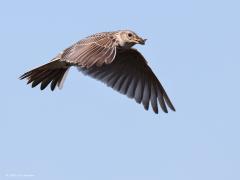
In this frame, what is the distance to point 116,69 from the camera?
16203mm

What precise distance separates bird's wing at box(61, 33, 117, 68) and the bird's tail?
2.70 ft

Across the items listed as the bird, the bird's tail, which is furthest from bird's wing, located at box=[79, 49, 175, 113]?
the bird's tail

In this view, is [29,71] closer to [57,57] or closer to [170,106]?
[57,57]

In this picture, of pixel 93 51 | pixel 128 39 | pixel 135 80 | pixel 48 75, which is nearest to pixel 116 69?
pixel 135 80

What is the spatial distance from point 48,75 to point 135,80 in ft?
6.20

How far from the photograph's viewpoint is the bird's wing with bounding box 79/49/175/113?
1595 centimetres

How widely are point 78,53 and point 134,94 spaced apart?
2.98 m

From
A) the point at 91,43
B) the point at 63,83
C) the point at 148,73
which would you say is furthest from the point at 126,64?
the point at 91,43

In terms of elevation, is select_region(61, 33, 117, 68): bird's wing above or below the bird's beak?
below

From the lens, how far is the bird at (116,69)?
13.6 m

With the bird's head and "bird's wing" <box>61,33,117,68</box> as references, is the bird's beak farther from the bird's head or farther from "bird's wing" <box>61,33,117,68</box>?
"bird's wing" <box>61,33,117,68</box>

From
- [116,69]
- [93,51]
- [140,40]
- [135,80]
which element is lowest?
[135,80]

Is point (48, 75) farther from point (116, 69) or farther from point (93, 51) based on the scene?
point (93, 51)

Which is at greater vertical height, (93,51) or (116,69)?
(93,51)
